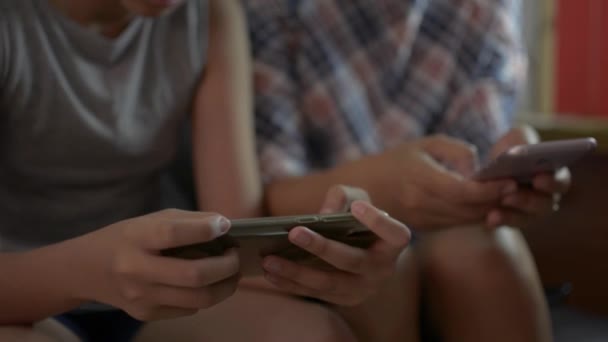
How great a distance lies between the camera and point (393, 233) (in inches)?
27.0

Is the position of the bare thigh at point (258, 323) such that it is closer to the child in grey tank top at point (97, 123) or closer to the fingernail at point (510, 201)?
the child in grey tank top at point (97, 123)

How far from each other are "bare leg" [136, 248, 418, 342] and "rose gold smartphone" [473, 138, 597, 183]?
144mm

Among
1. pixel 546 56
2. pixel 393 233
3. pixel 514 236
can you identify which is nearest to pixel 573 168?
pixel 514 236

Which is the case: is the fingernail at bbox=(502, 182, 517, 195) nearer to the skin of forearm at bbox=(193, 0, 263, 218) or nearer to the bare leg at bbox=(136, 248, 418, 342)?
the bare leg at bbox=(136, 248, 418, 342)

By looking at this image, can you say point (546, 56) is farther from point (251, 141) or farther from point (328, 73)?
point (251, 141)

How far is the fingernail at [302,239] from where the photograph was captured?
63cm

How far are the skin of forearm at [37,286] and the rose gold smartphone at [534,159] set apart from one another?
1.48 feet

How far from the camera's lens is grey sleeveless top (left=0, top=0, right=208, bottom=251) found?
2.96ft

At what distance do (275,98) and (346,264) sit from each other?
0.46 metres

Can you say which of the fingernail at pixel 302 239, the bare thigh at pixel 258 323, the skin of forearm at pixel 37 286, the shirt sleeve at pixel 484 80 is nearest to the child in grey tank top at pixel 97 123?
the skin of forearm at pixel 37 286

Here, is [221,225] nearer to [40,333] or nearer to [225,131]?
[40,333]

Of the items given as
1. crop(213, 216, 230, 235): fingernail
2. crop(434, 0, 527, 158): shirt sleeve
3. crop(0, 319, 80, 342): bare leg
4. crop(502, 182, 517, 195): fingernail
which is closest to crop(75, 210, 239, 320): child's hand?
crop(213, 216, 230, 235): fingernail

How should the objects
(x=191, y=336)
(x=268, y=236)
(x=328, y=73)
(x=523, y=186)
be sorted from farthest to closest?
1. (x=328, y=73)
2. (x=523, y=186)
3. (x=191, y=336)
4. (x=268, y=236)

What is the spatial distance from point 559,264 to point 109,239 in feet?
2.50
